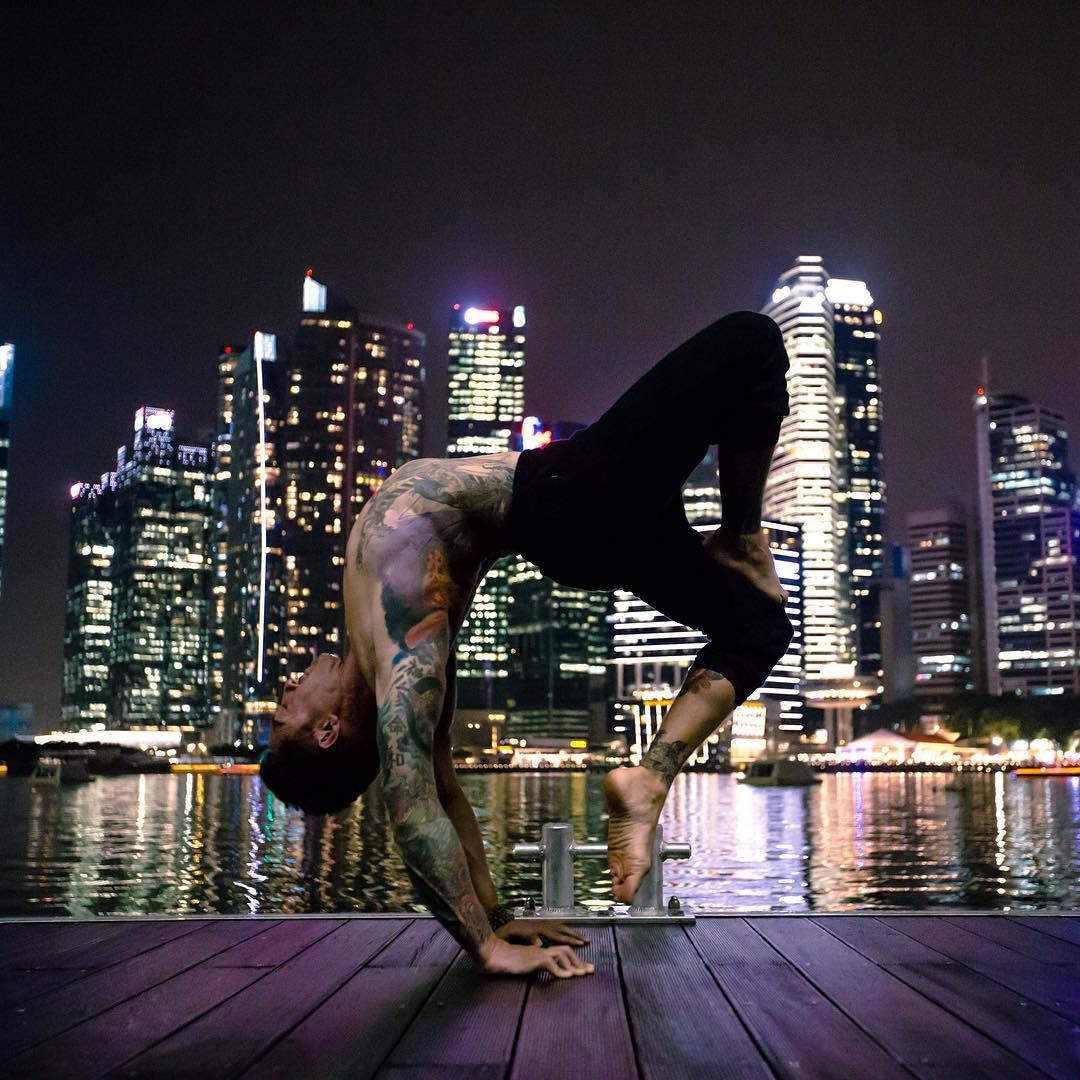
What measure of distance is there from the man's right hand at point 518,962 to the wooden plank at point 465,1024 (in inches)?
1.6

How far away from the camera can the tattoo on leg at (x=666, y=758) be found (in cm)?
386

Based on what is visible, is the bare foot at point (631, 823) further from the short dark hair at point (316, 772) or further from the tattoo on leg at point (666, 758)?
the short dark hair at point (316, 772)

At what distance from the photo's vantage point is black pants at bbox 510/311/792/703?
3752 mm

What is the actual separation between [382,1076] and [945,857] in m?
19.2

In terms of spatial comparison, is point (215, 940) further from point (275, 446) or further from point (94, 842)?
point (275, 446)

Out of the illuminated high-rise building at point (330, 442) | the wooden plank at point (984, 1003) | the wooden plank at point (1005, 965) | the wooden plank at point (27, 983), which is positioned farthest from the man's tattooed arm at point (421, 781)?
the illuminated high-rise building at point (330, 442)

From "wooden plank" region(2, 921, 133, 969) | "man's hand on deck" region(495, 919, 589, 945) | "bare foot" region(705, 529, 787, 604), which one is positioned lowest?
"wooden plank" region(2, 921, 133, 969)

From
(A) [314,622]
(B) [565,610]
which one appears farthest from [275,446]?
(B) [565,610]

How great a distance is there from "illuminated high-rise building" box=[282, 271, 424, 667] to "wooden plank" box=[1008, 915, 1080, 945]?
168 m

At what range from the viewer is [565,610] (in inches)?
7239


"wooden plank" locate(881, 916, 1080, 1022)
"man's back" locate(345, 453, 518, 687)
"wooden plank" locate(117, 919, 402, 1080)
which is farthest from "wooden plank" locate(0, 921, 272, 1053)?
"wooden plank" locate(881, 916, 1080, 1022)

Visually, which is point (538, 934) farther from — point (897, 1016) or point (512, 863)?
point (512, 863)

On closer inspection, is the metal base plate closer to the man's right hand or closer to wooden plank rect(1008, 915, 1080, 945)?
the man's right hand

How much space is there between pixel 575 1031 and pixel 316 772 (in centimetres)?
153
